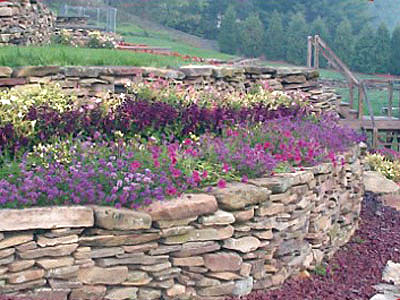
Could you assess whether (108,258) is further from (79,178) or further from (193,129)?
(193,129)

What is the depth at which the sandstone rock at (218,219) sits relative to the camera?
15.9ft

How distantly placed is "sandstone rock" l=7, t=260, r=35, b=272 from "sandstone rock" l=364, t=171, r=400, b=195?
620cm

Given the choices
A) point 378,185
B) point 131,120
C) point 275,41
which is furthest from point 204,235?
point 275,41

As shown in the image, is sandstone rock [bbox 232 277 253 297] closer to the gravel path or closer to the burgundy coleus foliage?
the gravel path

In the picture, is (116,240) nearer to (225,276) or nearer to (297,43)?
(225,276)

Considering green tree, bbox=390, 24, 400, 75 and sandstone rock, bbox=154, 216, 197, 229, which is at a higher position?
green tree, bbox=390, 24, 400, 75

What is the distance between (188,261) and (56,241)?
0.99m

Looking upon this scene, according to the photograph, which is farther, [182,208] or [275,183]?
[275,183]

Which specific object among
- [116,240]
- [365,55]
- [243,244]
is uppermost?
[365,55]

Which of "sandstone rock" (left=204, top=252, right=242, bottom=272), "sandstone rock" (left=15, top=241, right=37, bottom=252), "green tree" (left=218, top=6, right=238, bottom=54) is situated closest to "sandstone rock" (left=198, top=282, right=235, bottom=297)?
"sandstone rock" (left=204, top=252, right=242, bottom=272)

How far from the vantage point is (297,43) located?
101ft

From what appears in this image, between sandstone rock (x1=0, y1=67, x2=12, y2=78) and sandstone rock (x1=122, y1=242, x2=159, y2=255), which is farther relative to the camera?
sandstone rock (x1=0, y1=67, x2=12, y2=78)

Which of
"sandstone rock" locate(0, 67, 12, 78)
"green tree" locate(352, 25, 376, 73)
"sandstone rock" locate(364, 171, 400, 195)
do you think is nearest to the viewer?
"sandstone rock" locate(0, 67, 12, 78)

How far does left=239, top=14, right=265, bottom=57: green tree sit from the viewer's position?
31.0m
